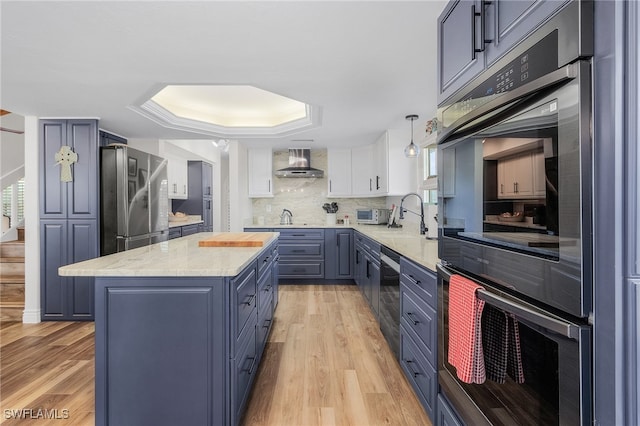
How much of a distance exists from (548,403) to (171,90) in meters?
3.91

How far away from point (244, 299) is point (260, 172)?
361 cm

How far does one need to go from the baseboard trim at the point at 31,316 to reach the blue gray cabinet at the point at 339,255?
3.46 metres

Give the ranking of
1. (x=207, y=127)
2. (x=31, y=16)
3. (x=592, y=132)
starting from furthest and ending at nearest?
(x=207, y=127) → (x=31, y=16) → (x=592, y=132)

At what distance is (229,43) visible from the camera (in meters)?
1.84

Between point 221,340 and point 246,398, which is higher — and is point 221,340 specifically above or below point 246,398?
above

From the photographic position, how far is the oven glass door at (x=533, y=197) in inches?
26.0

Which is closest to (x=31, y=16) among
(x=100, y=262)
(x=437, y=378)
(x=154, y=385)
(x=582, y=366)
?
(x=100, y=262)

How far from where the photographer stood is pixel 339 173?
16.8 feet

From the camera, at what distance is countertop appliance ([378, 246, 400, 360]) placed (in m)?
2.18

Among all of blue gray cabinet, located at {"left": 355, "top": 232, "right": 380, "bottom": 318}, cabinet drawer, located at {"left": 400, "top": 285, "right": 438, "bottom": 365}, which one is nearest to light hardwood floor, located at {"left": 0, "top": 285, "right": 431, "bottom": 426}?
blue gray cabinet, located at {"left": 355, "top": 232, "right": 380, "bottom": 318}

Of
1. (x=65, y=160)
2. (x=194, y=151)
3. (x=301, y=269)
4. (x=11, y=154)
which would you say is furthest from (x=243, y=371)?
(x=11, y=154)

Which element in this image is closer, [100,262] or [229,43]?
[100,262]

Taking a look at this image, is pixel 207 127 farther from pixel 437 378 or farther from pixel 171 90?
pixel 437 378

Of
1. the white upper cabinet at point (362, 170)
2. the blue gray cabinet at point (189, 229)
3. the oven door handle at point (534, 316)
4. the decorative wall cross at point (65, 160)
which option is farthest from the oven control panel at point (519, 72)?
the blue gray cabinet at point (189, 229)
